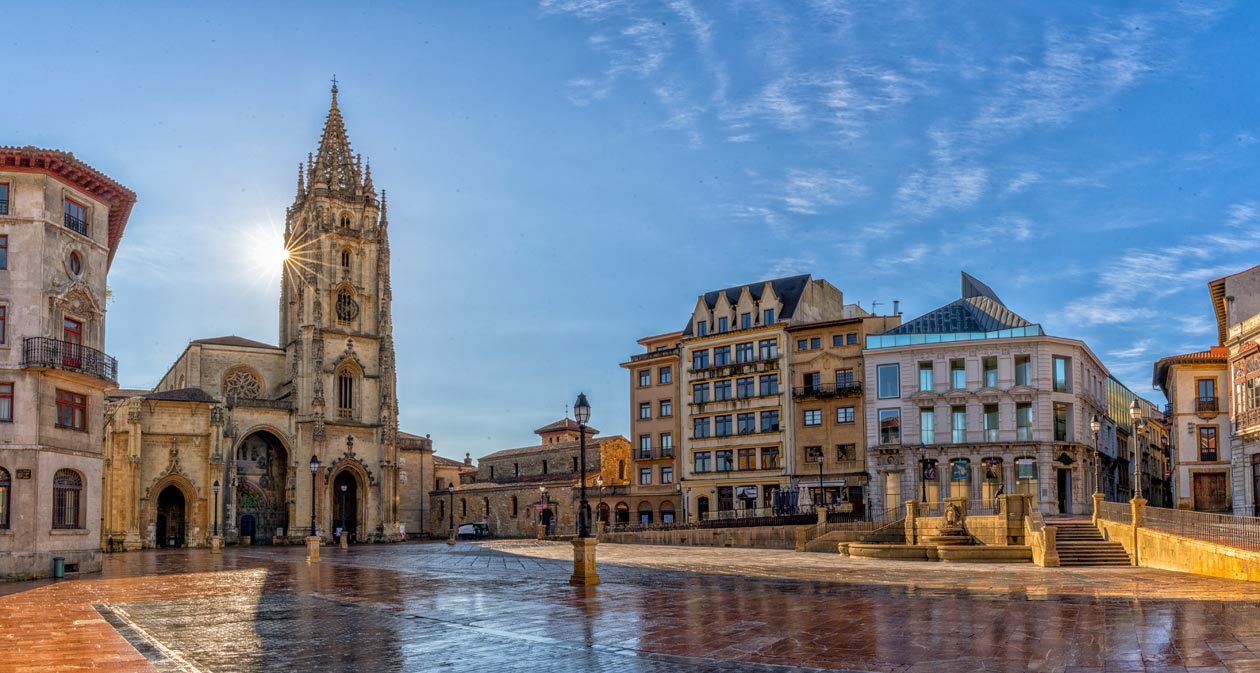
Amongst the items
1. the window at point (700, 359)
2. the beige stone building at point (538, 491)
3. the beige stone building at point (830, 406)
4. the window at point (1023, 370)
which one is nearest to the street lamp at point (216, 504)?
the beige stone building at point (538, 491)

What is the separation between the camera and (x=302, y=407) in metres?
73.8

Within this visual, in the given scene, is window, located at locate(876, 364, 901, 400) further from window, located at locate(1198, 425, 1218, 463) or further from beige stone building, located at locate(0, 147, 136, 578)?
beige stone building, located at locate(0, 147, 136, 578)

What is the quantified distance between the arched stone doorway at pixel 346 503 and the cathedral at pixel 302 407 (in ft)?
0.37

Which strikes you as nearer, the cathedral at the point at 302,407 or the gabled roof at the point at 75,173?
the gabled roof at the point at 75,173

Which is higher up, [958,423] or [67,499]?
[958,423]

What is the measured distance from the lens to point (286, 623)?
1683cm

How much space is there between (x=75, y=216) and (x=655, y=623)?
28.0 metres

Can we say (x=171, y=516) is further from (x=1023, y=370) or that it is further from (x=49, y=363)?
(x=1023, y=370)

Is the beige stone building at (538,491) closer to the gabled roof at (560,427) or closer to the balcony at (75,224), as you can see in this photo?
the gabled roof at (560,427)

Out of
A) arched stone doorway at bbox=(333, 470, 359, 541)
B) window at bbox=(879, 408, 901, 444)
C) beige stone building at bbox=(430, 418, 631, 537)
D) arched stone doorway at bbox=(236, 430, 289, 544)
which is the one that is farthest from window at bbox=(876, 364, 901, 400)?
arched stone doorway at bbox=(236, 430, 289, 544)

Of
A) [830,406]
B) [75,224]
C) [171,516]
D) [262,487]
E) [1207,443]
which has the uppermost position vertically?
[75,224]

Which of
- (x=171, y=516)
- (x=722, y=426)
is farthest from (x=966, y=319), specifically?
(x=171, y=516)

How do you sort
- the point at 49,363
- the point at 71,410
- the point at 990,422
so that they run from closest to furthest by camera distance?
the point at 49,363 → the point at 71,410 → the point at 990,422

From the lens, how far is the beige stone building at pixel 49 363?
3150cm
